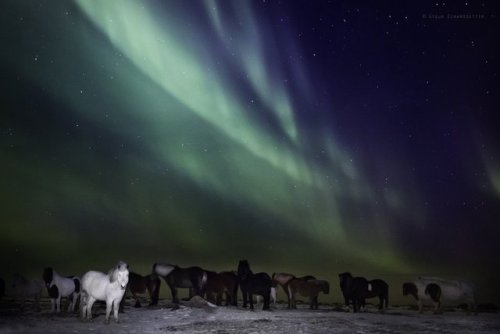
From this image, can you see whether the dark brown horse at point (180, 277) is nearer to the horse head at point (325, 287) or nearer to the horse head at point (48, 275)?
the horse head at point (48, 275)

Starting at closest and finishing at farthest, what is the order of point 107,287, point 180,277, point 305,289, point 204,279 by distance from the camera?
point 107,287 → point 180,277 → point 204,279 → point 305,289

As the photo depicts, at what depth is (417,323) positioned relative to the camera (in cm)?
1775

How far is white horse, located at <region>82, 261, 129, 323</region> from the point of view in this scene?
52.4 ft

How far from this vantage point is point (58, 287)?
20.3 metres

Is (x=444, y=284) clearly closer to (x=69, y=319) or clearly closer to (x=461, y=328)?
(x=461, y=328)

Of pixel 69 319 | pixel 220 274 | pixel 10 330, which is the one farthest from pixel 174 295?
pixel 10 330

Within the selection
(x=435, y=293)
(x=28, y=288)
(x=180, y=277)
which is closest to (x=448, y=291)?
(x=435, y=293)

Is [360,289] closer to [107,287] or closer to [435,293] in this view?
[435,293]

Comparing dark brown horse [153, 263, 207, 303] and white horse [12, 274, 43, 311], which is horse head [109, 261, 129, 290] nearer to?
white horse [12, 274, 43, 311]

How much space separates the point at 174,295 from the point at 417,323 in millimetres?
12820

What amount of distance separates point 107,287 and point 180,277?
9003mm

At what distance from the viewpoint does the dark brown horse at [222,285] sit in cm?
2577

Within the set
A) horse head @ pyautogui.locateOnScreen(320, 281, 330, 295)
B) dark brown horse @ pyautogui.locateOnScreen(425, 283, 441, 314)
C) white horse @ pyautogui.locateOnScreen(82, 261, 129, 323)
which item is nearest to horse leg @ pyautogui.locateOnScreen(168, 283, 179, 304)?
white horse @ pyautogui.locateOnScreen(82, 261, 129, 323)

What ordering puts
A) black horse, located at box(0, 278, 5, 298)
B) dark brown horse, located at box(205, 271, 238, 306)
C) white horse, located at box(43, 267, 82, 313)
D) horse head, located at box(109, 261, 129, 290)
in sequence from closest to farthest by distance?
horse head, located at box(109, 261, 129, 290) → white horse, located at box(43, 267, 82, 313) → black horse, located at box(0, 278, 5, 298) → dark brown horse, located at box(205, 271, 238, 306)
